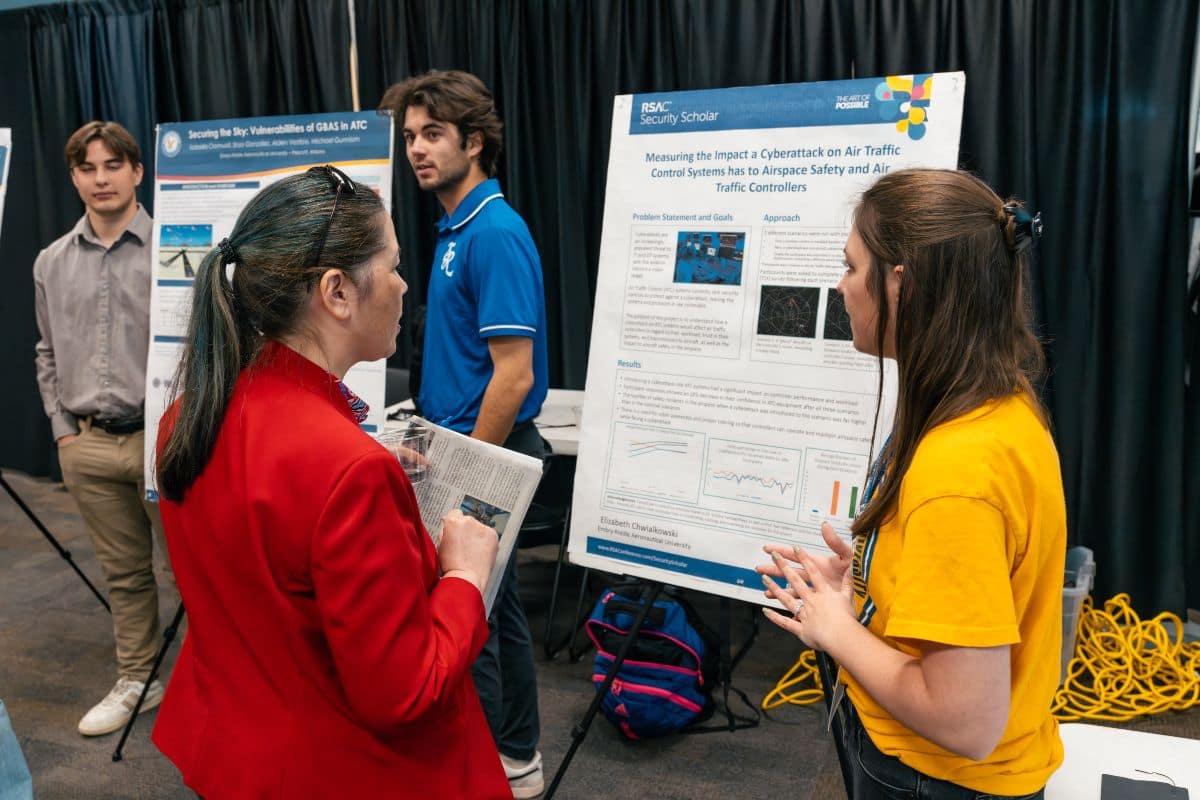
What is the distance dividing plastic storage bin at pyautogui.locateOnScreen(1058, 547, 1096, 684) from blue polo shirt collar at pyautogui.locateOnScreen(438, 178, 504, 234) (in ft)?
6.23

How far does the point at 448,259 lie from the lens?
1987 mm

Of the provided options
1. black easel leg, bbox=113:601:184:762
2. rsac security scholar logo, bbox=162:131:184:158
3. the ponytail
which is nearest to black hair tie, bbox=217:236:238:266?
the ponytail

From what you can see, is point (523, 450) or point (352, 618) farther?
point (523, 450)

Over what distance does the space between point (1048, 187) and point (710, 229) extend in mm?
1900

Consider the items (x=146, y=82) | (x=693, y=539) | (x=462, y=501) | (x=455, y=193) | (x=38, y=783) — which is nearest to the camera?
(x=462, y=501)

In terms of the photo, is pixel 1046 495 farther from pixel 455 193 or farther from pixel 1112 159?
pixel 1112 159

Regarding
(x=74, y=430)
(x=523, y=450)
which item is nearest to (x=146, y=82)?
(x=74, y=430)

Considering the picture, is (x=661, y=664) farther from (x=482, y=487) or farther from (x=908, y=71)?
(x=908, y=71)

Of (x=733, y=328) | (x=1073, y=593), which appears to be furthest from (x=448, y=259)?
(x=1073, y=593)

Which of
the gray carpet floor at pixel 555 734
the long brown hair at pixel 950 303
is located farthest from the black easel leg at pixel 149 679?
the long brown hair at pixel 950 303

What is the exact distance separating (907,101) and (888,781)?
3.65 feet

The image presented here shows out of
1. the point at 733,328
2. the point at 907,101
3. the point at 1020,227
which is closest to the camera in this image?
the point at 1020,227

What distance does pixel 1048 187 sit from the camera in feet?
10.1

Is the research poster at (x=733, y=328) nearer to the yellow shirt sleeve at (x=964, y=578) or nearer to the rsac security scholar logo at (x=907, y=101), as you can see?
the rsac security scholar logo at (x=907, y=101)
